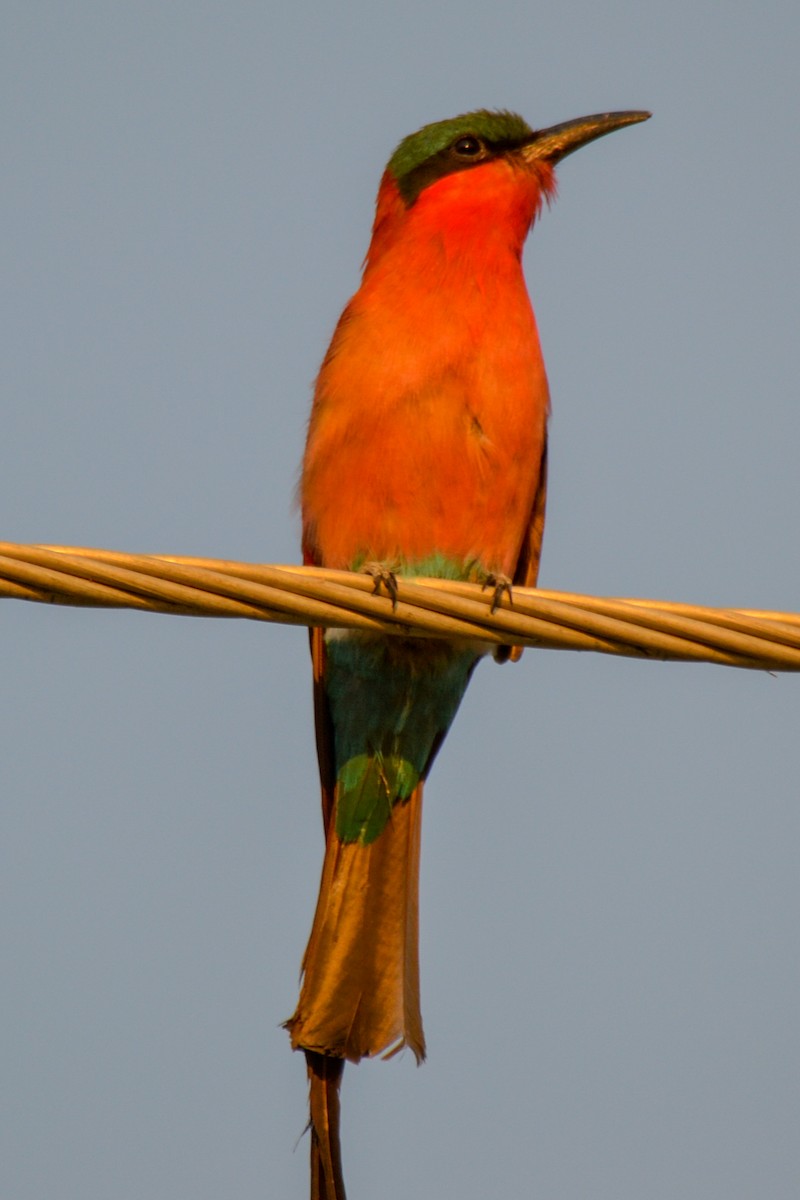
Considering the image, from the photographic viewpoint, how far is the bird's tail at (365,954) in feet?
13.4

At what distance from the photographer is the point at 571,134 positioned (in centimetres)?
520

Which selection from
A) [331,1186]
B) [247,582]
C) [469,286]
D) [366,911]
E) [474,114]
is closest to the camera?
[247,582]

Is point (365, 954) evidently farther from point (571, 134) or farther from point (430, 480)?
point (571, 134)

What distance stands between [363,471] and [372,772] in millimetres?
848

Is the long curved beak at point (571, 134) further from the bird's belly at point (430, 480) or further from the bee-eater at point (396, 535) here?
the bird's belly at point (430, 480)

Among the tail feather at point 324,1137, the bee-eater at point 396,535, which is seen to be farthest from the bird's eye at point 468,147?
the tail feather at point 324,1137

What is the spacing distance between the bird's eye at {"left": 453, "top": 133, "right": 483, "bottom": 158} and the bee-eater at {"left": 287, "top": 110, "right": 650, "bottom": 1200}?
19.3 inches

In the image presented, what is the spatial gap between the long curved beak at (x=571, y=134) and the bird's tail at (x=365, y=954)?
2.21m

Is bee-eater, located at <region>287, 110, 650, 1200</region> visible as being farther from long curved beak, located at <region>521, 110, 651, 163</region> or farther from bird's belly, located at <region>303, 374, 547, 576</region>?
long curved beak, located at <region>521, 110, 651, 163</region>

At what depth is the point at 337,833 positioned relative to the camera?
4.40 m

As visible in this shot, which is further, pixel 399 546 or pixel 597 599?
pixel 399 546

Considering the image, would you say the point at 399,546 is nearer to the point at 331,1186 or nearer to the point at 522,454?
the point at 522,454

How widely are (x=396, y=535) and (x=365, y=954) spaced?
3.66 feet

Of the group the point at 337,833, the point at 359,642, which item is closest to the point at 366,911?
the point at 337,833
